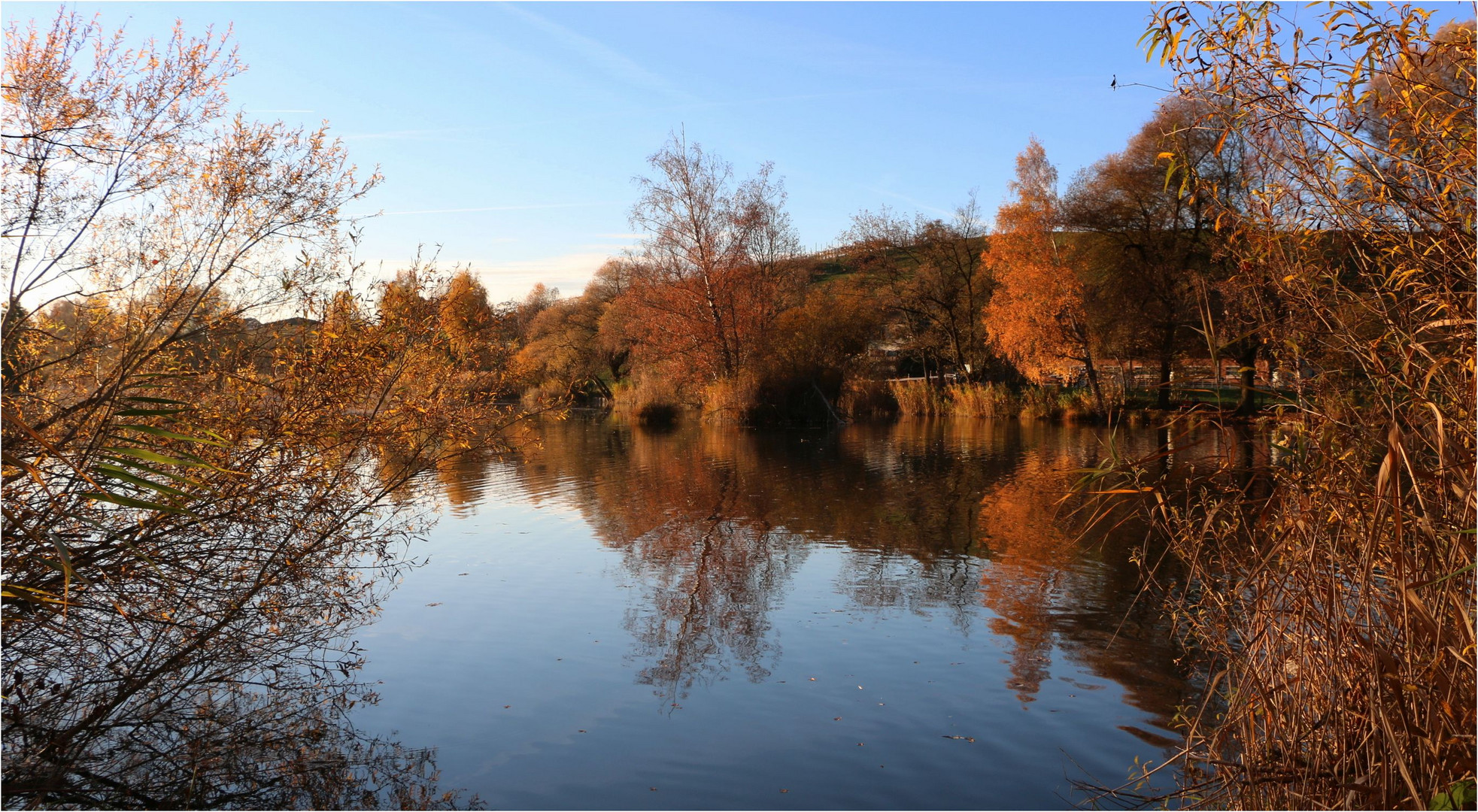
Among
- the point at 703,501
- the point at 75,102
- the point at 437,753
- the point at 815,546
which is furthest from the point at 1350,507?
the point at 703,501

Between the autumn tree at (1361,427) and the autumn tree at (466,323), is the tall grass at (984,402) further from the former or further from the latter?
the autumn tree at (1361,427)

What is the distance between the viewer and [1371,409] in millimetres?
3504

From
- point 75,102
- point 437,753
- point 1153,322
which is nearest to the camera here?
point 75,102

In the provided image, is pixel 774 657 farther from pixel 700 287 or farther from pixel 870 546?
pixel 700 287

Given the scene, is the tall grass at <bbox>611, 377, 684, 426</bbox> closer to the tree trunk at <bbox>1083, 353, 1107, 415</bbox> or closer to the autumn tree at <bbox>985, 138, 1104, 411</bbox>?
the autumn tree at <bbox>985, 138, 1104, 411</bbox>

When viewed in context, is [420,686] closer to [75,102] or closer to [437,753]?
[437,753]

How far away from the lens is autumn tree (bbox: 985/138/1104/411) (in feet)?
98.2

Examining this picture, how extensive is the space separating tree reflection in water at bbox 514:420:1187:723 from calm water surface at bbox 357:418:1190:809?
43mm

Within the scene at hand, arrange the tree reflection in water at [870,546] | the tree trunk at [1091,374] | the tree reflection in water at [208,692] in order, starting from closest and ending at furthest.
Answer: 1. the tree reflection in water at [208,692]
2. the tree reflection in water at [870,546]
3. the tree trunk at [1091,374]

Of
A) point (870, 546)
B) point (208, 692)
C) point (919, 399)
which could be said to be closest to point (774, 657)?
point (208, 692)

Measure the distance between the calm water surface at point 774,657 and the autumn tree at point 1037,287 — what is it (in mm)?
16473

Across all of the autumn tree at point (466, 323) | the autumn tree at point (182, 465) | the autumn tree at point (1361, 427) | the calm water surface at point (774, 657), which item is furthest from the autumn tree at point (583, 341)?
the autumn tree at point (1361, 427)

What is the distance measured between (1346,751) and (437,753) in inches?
177

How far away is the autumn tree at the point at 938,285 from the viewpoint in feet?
118
